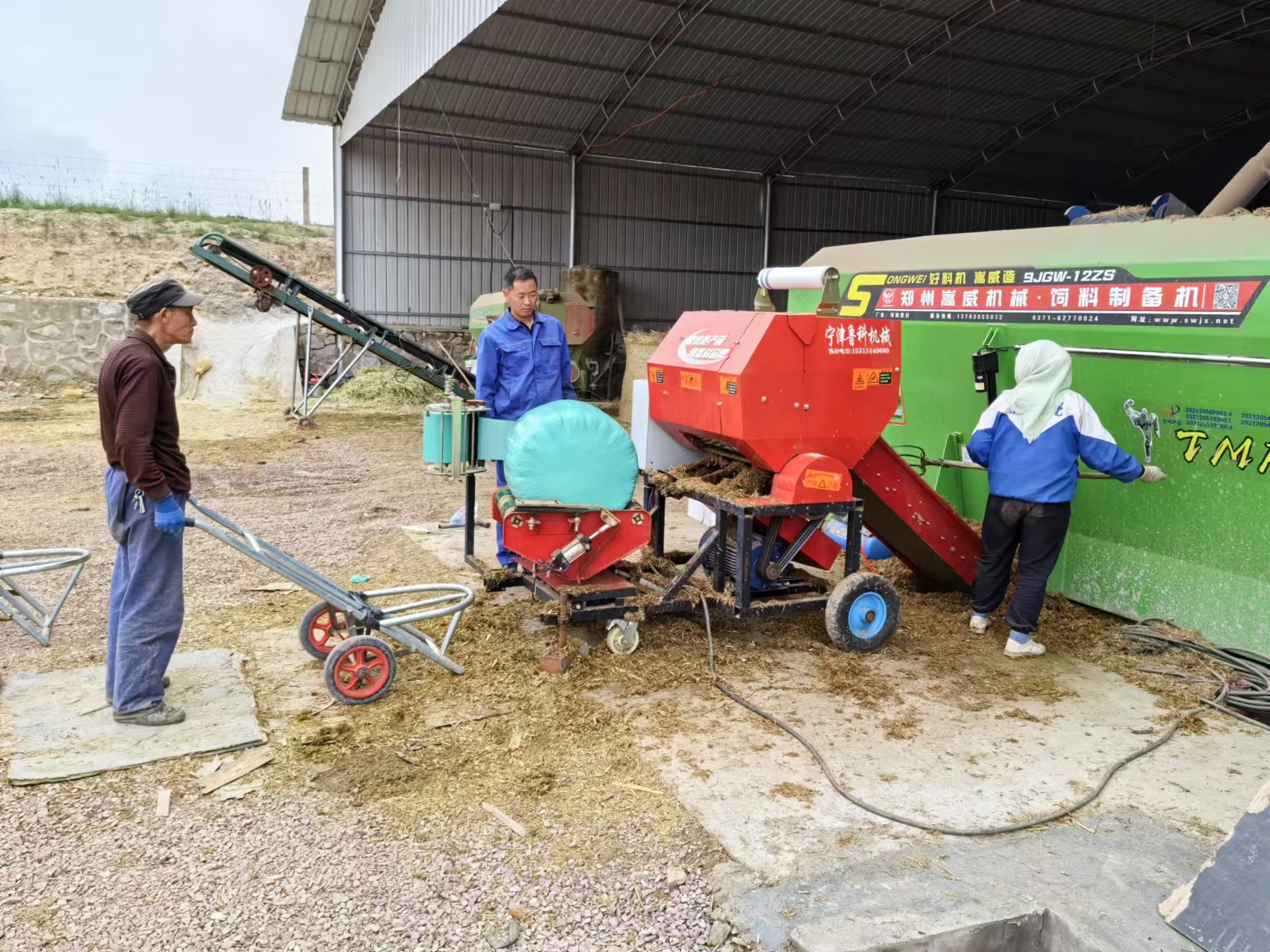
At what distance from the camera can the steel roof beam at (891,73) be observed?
12797 millimetres

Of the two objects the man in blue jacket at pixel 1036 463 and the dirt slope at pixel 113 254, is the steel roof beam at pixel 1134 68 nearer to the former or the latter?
the man in blue jacket at pixel 1036 463

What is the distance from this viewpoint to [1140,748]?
3959 mm

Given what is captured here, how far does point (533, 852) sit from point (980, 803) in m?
1.56

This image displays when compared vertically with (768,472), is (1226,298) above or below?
above

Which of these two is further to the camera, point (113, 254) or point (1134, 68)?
point (113, 254)

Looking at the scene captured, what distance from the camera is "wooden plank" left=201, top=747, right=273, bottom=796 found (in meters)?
3.45

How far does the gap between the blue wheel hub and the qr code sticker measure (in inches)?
83.3

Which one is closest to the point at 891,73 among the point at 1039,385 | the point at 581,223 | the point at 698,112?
the point at 698,112

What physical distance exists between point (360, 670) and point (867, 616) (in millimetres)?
2429

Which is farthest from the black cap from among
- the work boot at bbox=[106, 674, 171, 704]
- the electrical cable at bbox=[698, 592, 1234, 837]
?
the electrical cable at bbox=[698, 592, 1234, 837]

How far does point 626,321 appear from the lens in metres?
17.5

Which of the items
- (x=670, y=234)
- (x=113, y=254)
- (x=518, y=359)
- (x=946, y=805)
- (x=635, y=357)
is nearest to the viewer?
(x=946, y=805)

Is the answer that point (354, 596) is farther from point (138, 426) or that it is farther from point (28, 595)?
point (28, 595)

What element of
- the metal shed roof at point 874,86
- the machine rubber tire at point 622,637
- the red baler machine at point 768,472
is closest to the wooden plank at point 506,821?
the red baler machine at point 768,472
